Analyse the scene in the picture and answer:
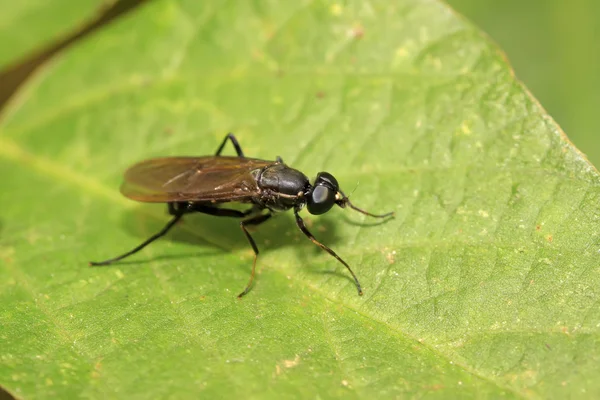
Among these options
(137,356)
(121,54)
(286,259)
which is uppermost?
(121,54)

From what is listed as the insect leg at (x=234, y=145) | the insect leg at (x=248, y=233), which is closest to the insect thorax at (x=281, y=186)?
the insect leg at (x=248, y=233)

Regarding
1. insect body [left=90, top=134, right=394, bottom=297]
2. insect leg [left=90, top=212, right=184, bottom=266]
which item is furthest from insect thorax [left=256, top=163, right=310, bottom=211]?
insect leg [left=90, top=212, right=184, bottom=266]

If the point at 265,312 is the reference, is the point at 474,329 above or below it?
above

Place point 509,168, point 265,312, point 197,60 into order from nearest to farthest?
point 265,312 → point 509,168 → point 197,60

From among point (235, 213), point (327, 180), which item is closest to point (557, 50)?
point (327, 180)

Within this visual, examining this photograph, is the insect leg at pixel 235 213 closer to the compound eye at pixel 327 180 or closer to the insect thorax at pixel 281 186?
the insect thorax at pixel 281 186

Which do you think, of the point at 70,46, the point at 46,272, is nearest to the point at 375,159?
the point at 46,272

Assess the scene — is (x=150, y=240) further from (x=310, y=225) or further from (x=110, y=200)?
(x=310, y=225)

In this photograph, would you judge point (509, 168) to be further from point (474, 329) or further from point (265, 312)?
point (265, 312)
